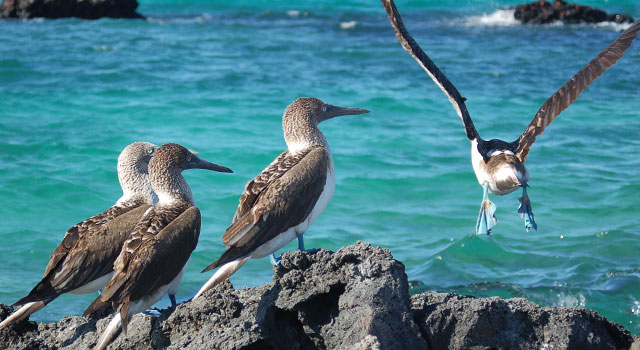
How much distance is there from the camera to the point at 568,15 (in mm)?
27062

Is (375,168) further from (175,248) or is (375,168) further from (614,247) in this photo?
(175,248)

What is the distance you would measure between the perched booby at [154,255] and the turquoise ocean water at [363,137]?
7.79ft

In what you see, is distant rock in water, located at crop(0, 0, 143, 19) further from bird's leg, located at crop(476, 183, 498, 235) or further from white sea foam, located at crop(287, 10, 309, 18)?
bird's leg, located at crop(476, 183, 498, 235)

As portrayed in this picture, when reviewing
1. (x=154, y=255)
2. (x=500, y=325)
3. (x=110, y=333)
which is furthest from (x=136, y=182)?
(x=500, y=325)

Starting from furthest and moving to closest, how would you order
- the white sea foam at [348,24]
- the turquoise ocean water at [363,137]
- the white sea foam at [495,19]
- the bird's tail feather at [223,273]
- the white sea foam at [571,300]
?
the white sea foam at [495,19], the white sea foam at [348,24], the turquoise ocean water at [363,137], the white sea foam at [571,300], the bird's tail feather at [223,273]

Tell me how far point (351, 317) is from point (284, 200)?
1309 mm

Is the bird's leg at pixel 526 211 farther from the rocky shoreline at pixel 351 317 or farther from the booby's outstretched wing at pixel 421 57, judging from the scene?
the rocky shoreline at pixel 351 317

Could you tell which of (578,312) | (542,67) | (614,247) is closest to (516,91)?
(542,67)

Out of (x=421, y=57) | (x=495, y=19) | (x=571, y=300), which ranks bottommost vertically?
(x=571, y=300)

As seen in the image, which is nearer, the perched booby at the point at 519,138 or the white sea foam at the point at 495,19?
the perched booby at the point at 519,138

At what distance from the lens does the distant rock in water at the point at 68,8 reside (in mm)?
28391

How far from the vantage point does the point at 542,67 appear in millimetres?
19906

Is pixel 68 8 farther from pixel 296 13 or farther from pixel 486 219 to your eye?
pixel 486 219

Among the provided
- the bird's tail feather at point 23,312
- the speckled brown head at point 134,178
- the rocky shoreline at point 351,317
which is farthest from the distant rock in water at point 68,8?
the rocky shoreline at point 351,317
